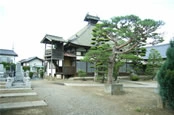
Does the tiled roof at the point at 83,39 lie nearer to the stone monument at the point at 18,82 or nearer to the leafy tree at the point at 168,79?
the stone monument at the point at 18,82

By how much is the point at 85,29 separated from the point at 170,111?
1842 cm

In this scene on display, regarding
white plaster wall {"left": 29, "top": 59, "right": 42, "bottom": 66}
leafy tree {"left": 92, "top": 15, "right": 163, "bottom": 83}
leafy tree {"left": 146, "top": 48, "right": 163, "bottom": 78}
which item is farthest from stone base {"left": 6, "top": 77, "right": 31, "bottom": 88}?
white plaster wall {"left": 29, "top": 59, "right": 42, "bottom": 66}

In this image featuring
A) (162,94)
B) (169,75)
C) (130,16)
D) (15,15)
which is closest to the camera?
(169,75)

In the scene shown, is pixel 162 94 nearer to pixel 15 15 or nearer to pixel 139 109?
pixel 139 109

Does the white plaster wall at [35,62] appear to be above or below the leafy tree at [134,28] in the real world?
below

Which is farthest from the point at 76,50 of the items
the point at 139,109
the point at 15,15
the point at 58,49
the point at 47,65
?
the point at 139,109

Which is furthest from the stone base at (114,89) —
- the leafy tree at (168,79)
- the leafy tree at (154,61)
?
the leafy tree at (154,61)

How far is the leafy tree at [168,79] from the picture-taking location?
15.4ft

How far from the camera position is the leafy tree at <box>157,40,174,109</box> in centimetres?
470

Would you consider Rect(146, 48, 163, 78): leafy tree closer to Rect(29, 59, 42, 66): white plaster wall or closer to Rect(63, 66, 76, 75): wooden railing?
Rect(63, 66, 76, 75): wooden railing

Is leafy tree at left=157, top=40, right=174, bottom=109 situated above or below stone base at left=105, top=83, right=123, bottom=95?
above

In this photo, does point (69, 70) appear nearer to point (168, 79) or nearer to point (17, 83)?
point (17, 83)

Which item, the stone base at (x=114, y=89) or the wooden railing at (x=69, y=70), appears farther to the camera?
the wooden railing at (x=69, y=70)

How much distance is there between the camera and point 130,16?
8414 millimetres
